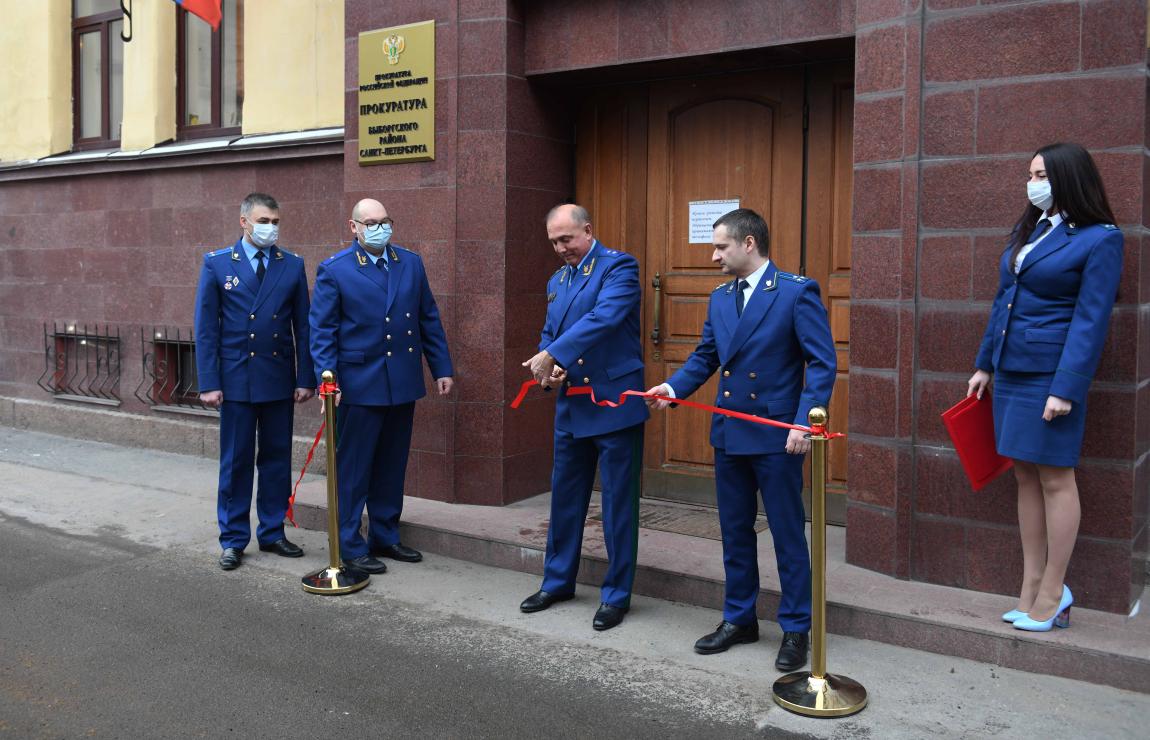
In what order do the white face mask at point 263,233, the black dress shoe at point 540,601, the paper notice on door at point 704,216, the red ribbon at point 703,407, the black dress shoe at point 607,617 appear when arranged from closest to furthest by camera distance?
1. the red ribbon at point 703,407
2. the black dress shoe at point 607,617
3. the black dress shoe at point 540,601
4. the white face mask at point 263,233
5. the paper notice on door at point 704,216

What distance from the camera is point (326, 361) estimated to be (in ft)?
19.9

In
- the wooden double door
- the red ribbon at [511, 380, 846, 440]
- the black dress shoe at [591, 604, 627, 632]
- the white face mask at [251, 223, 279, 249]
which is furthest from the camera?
the wooden double door

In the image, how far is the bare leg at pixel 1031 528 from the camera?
4.84 metres

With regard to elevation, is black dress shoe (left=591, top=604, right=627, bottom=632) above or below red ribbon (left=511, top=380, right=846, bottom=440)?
below

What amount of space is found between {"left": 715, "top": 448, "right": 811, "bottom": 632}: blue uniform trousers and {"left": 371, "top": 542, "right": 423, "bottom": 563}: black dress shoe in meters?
2.15

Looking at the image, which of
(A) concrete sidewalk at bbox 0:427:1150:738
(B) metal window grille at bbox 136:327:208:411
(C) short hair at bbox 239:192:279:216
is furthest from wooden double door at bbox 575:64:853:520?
(B) metal window grille at bbox 136:327:208:411

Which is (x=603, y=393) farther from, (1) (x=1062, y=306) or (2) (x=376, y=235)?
(1) (x=1062, y=306)

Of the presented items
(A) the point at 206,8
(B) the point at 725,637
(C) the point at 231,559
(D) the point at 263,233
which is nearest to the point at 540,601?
(B) the point at 725,637

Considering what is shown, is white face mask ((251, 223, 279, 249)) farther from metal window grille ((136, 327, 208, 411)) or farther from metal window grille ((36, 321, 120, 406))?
metal window grille ((36, 321, 120, 406))

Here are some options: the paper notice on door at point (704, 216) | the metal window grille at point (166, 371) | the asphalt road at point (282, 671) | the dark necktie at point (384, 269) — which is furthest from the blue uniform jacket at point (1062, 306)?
the metal window grille at point (166, 371)

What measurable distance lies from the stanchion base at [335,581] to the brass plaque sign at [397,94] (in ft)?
9.36

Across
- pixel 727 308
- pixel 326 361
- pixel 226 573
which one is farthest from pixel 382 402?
pixel 727 308

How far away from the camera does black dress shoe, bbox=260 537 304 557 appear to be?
6.52 meters

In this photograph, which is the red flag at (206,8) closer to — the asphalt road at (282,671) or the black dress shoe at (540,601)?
the asphalt road at (282,671)
